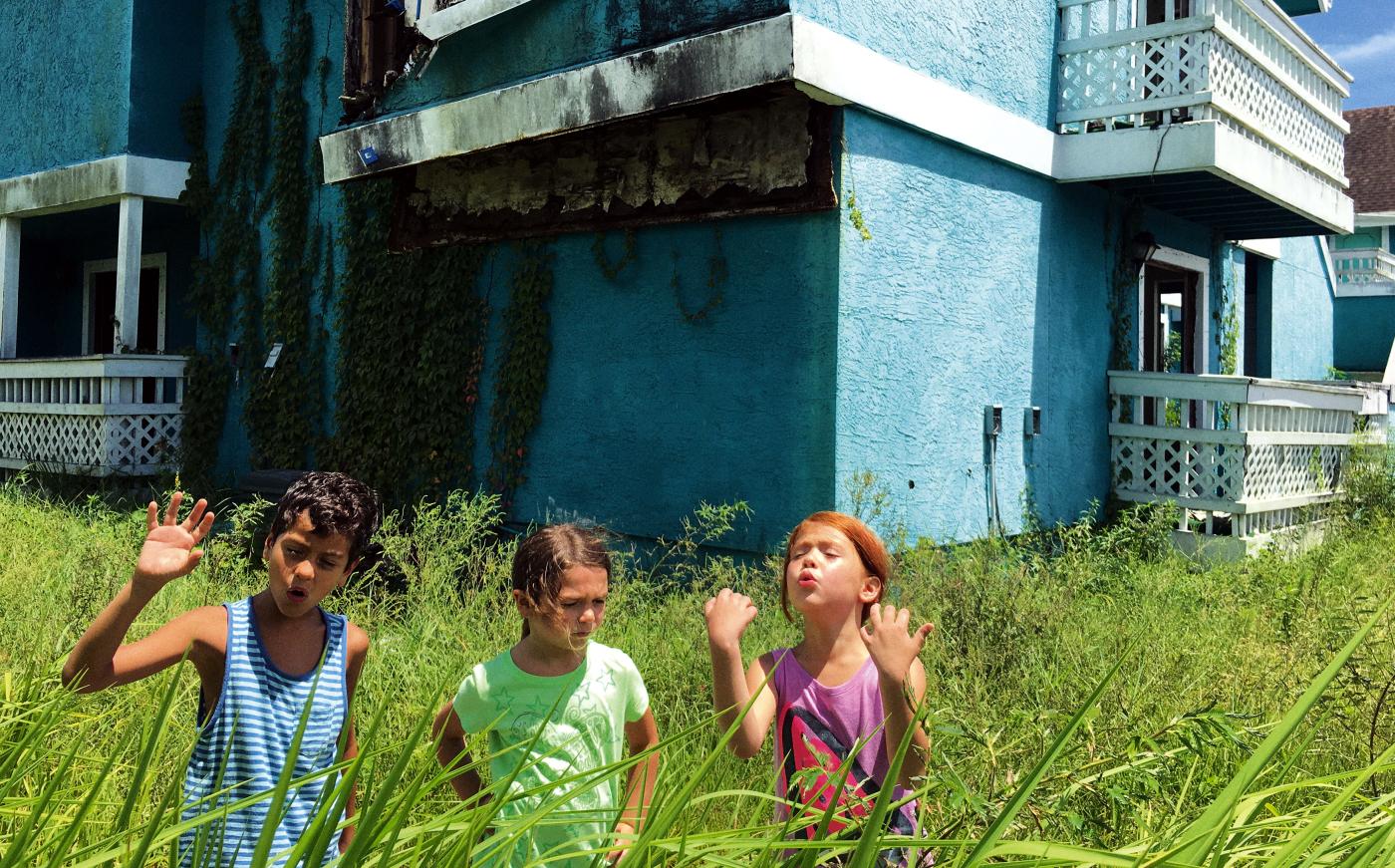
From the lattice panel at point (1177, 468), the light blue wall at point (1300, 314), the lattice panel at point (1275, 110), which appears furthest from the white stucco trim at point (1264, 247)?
the lattice panel at point (1177, 468)

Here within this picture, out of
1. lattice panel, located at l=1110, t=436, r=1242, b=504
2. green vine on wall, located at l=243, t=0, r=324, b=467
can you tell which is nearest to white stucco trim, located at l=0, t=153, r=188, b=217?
green vine on wall, located at l=243, t=0, r=324, b=467

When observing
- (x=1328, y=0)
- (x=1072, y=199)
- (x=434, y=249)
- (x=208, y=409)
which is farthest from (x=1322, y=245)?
(x=208, y=409)

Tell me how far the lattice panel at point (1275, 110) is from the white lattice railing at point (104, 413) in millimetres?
10011

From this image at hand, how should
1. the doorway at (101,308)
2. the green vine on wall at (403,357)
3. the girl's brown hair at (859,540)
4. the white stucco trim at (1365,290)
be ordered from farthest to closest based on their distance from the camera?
the white stucco trim at (1365,290) < the doorway at (101,308) < the green vine on wall at (403,357) < the girl's brown hair at (859,540)

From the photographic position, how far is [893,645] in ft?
6.52

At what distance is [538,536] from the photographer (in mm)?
2484

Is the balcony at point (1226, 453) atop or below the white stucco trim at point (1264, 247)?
below

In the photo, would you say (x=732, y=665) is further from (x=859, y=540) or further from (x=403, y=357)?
(x=403, y=357)

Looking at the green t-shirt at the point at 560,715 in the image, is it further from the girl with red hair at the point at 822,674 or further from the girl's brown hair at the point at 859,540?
the girl's brown hair at the point at 859,540

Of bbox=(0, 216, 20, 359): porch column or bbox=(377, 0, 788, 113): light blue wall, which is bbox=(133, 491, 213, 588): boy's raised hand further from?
bbox=(0, 216, 20, 359): porch column

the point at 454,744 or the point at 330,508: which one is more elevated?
the point at 330,508

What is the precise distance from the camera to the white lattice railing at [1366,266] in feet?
54.7

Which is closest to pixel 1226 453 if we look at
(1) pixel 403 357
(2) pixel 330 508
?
(1) pixel 403 357

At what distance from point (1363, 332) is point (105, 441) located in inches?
690
